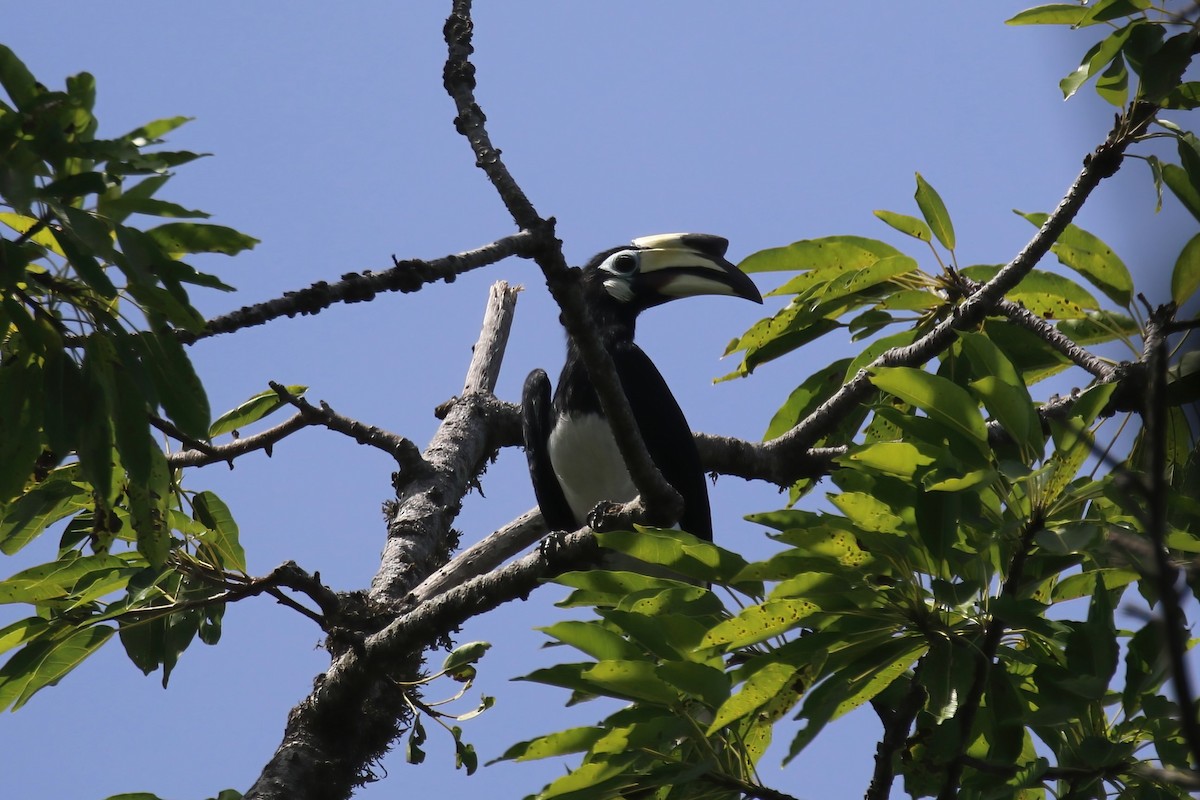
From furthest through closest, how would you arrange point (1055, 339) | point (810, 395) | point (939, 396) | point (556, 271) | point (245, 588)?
point (810, 395) < point (245, 588) < point (1055, 339) < point (556, 271) < point (939, 396)

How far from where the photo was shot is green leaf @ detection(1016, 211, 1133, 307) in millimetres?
3887

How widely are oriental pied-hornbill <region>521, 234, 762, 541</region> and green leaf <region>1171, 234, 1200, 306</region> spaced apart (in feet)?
7.86

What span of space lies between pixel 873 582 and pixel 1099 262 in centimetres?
169

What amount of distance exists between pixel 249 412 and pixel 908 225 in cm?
276

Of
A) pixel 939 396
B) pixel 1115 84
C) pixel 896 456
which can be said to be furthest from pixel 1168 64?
pixel 896 456

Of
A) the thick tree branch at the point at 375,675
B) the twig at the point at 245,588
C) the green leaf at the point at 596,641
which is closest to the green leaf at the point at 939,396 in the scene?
the green leaf at the point at 596,641

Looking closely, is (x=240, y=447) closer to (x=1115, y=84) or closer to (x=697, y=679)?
(x=697, y=679)

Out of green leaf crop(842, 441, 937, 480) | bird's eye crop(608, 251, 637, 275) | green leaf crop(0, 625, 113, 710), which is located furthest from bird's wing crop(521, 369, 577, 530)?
green leaf crop(842, 441, 937, 480)

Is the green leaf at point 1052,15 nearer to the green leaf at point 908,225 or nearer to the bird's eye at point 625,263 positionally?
the green leaf at point 908,225

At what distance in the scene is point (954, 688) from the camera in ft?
9.24

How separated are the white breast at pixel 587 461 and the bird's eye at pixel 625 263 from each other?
1130 mm

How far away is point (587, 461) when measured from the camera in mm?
6191

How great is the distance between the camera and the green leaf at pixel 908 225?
4371 mm

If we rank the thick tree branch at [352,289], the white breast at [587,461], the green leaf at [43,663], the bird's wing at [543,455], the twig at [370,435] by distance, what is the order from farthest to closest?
the bird's wing at [543,455], the white breast at [587,461], the twig at [370,435], the green leaf at [43,663], the thick tree branch at [352,289]
